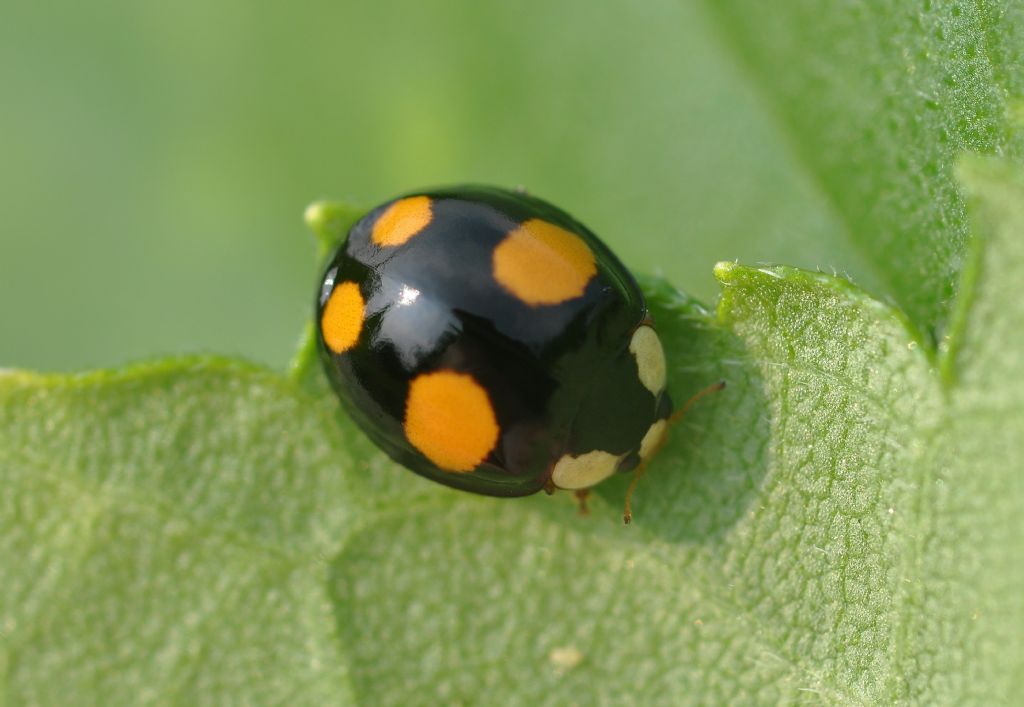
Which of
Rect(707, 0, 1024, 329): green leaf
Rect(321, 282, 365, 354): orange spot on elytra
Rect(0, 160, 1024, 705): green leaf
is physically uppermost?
Rect(707, 0, 1024, 329): green leaf

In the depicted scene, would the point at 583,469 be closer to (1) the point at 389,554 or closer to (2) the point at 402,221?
(1) the point at 389,554

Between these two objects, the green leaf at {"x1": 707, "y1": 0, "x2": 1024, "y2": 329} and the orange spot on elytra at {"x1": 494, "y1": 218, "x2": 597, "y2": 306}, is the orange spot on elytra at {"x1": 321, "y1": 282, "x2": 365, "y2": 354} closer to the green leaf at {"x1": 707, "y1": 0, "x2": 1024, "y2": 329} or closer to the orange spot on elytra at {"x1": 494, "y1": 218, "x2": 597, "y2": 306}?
the orange spot on elytra at {"x1": 494, "y1": 218, "x2": 597, "y2": 306}

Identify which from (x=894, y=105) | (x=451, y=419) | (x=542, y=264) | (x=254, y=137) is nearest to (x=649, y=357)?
(x=542, y=264)

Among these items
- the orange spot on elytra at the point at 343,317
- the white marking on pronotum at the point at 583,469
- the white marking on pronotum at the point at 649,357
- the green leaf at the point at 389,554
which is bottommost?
the green leaf at the point at 389,554

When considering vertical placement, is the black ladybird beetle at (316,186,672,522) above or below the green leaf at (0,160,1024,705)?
above

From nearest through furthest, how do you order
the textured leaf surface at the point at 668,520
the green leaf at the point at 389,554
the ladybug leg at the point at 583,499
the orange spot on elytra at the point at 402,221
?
the textured leaf surface at the point at 668,520, the green leaf at the point at 389,554, the orange spot on elytra at the point at 402,221, the ladybug leg at the point at 583,499

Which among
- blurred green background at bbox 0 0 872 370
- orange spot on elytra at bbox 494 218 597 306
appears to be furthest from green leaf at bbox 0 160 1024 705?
blurred green background at bbox 0 0 872 370

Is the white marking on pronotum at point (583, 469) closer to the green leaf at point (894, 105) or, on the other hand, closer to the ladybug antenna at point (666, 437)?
the ladybug antenna at point (666, 437)

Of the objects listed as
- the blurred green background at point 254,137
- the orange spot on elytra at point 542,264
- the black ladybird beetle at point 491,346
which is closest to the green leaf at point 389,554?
the black ladybird beetle at point 491,346
